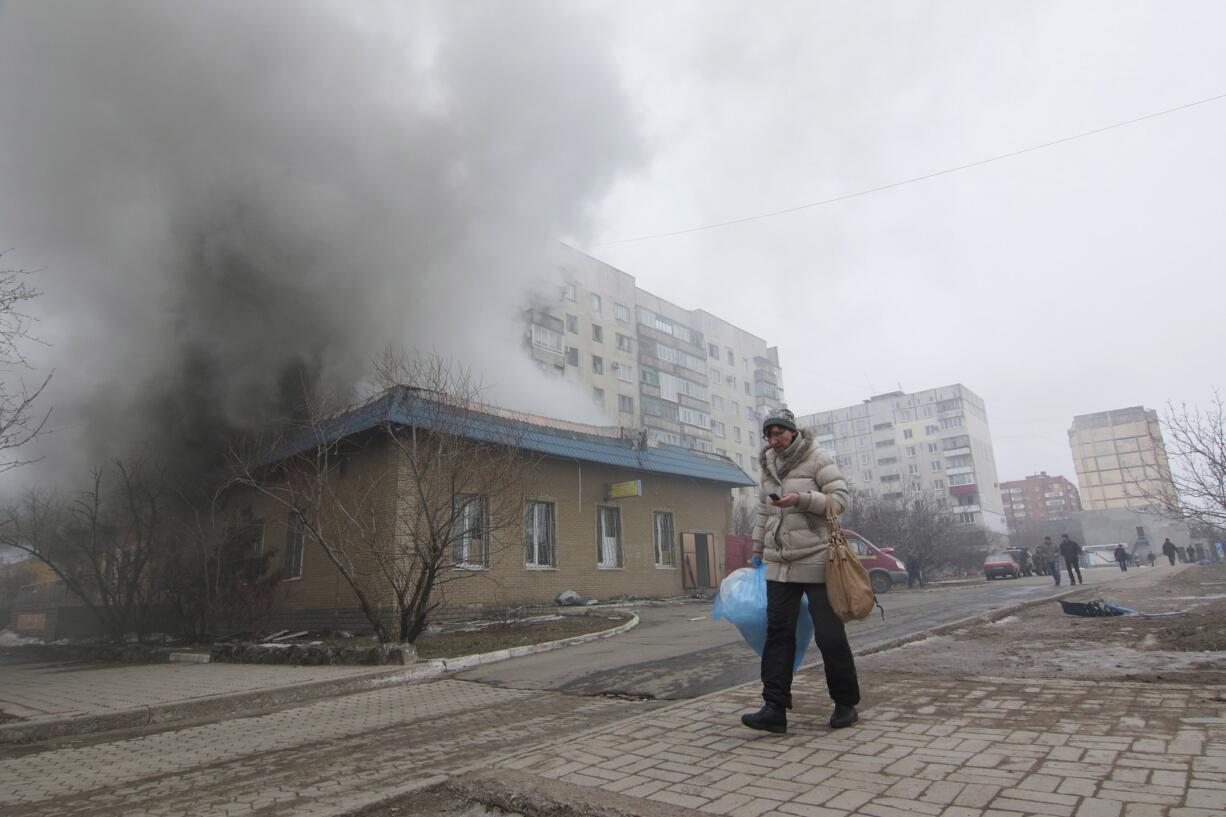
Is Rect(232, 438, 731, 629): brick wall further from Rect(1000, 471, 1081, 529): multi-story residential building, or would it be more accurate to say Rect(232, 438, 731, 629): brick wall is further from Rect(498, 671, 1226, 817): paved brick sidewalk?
Rect(1000, 471, 1081, 529): multi-story residential building

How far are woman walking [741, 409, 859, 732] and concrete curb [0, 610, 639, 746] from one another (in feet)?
15.7

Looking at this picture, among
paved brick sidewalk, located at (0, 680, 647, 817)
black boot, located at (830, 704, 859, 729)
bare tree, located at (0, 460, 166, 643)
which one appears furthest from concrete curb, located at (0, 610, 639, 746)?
bare tree, located at (0, 460, 166, 643)

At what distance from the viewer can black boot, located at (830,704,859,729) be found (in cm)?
325

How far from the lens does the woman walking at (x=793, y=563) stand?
128 inches

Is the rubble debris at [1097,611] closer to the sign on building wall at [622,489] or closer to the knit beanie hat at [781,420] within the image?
the knit beanie hat at [781,420]

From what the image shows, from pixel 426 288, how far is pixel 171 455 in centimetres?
674

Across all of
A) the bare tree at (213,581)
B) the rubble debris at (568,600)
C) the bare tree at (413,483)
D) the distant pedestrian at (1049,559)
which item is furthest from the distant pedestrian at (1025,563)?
the bare tree at (213,581)

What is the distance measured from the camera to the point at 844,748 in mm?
2912

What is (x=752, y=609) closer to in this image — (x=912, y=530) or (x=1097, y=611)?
(x=1097, y=611)

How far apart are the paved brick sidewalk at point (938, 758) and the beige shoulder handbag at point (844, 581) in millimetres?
561

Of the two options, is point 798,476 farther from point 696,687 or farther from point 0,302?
point 0,302

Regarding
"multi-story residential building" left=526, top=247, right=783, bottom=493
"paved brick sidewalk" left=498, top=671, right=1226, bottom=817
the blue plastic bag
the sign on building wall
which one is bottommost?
"paved brick sidewalk" left=498, top=671, right=1226, bottom=817

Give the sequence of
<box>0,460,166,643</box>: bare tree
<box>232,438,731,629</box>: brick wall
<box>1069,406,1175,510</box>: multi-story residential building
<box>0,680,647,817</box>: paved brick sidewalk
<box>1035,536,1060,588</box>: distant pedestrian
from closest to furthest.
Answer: <box>0,680,647,817</box>: paved brick sidewalk < <box>0,460,166,643</box>: bare tree < <box>232,438,731,629</box>: brick wall < <box>1035,536,1060,588</box>: distant pedestrian < <box>1069,406,1175,510</box>: multi-story residential building

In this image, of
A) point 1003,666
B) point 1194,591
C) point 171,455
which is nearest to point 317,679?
point 1003,666
